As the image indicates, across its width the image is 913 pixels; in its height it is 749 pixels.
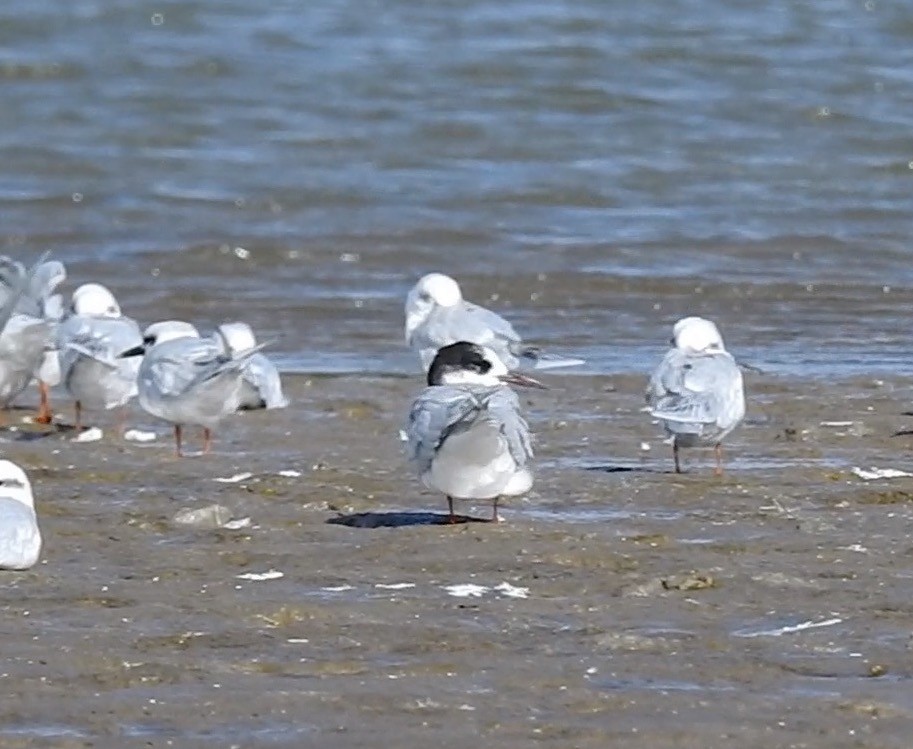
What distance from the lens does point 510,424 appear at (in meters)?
6.75

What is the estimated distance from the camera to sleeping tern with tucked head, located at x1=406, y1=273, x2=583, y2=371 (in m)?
9.52

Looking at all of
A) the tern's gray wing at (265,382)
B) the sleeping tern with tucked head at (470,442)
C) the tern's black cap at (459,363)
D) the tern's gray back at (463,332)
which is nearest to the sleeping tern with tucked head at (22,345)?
the tern's gray wing at (265,382)

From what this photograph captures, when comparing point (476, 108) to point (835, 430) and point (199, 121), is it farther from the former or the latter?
point (835, 430)

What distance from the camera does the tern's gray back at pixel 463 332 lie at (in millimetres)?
9641

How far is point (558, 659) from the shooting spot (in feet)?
16.8

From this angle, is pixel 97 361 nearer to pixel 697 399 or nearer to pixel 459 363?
pixel 459 363

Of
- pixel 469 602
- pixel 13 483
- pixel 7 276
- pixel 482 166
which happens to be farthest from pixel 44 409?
pixel 482 166

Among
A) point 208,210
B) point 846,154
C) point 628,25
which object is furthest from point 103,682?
point 628,25

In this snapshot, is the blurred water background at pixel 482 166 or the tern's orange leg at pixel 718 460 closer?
the tern's orange leg at pixel 718 460

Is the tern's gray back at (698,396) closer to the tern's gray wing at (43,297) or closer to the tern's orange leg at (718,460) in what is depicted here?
the tern's orange leg at (718,460)

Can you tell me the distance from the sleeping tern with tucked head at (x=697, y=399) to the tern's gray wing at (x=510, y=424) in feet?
3.31

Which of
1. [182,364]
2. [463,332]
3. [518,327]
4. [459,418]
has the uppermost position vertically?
[459,418]

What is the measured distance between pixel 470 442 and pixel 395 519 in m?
0.44

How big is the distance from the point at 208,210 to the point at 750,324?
4.96 m
